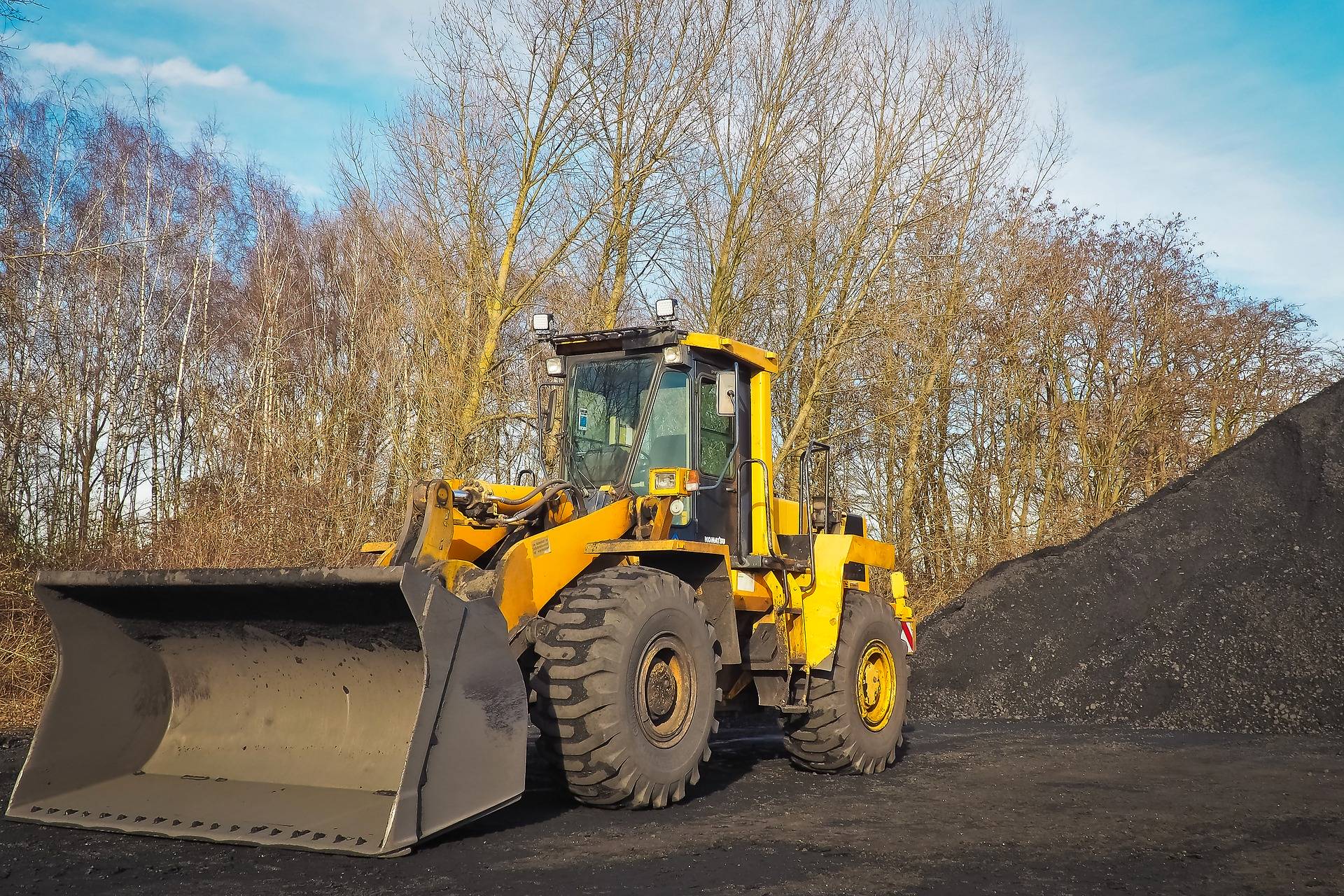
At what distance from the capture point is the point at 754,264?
17.3 meters

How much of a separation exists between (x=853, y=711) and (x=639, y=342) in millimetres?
2745

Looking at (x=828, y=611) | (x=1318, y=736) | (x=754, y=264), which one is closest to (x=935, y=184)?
(x=754, y=264)

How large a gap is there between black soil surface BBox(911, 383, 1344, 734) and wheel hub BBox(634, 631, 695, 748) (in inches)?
260

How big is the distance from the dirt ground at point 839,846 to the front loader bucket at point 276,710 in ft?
0.54

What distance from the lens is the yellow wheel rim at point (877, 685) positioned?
741 centimetres

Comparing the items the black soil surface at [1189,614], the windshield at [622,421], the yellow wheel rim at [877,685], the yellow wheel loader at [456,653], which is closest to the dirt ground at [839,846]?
the yellow wheel loader at [456,653]

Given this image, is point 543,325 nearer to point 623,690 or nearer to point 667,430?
point 667,430

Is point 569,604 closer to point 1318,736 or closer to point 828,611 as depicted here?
point 828,611

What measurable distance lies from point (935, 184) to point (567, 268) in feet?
22.7


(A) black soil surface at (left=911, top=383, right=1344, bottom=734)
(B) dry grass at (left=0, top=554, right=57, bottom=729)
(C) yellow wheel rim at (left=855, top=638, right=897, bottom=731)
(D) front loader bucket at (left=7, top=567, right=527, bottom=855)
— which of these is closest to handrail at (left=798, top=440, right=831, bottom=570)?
(C) yellow wheel rim at (left=855, top=638, right=897, bottom=731)

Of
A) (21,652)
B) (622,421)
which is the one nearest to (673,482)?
(622,421)

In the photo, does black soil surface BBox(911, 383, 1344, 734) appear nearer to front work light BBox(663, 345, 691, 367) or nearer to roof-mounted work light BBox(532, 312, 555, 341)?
front work light BBox(663, 345, 691, 367)

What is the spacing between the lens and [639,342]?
6543 mm

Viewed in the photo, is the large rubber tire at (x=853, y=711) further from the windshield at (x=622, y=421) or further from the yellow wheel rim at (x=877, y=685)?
the windshield at (x=622, y=421)
